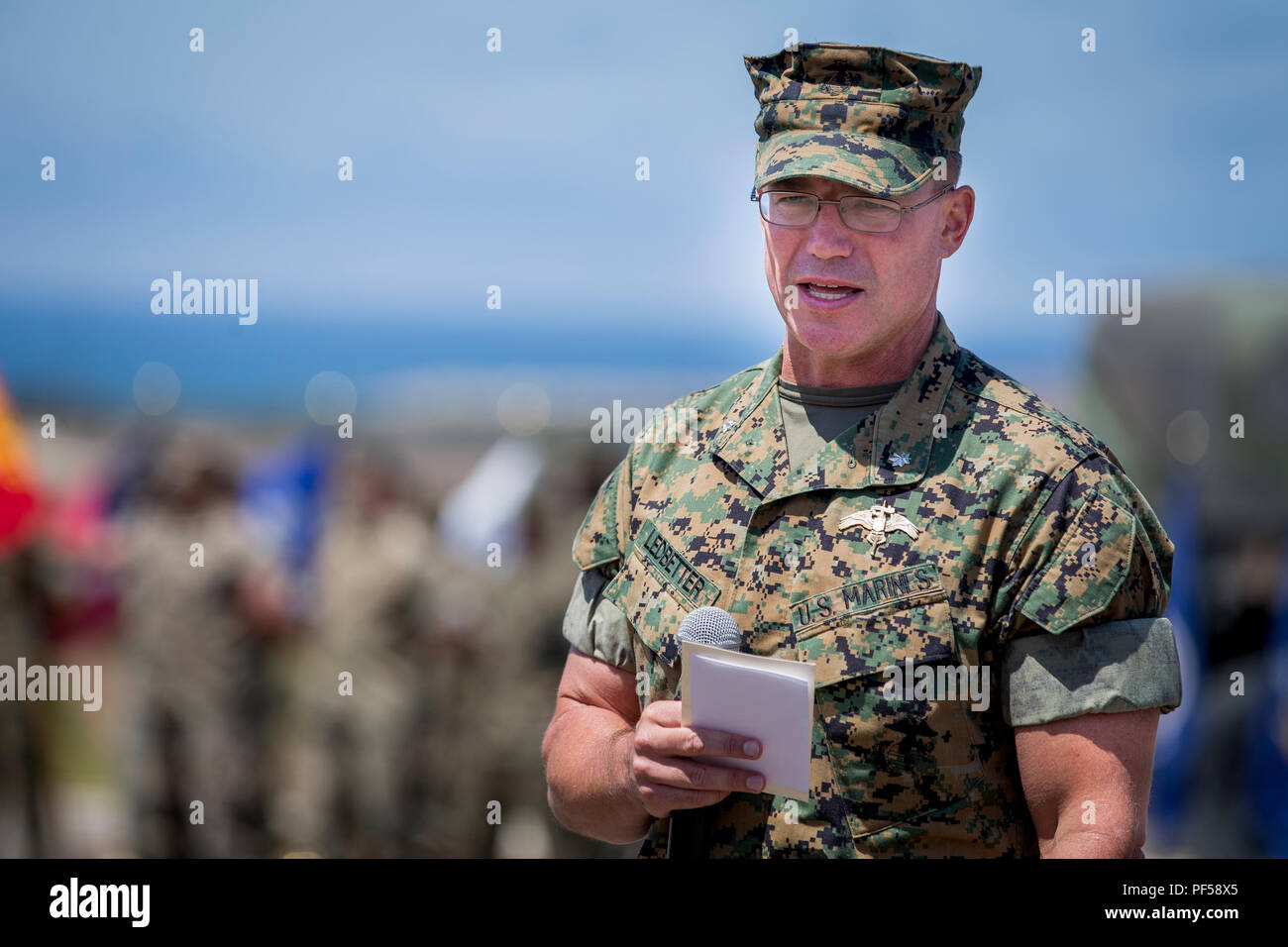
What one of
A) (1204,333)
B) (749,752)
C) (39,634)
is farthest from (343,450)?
(749,752)

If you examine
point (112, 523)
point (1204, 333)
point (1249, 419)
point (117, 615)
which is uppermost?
point (1204, 333)

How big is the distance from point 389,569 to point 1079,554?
6855 millimetres

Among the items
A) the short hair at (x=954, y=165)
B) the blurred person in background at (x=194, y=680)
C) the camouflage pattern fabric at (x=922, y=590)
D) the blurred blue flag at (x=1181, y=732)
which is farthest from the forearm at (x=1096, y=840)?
the blurred person in background at (x=194, y=680)

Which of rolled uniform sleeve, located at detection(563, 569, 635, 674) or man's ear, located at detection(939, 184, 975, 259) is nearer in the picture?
man's ear, located at detection(939, 184, 975, 259)

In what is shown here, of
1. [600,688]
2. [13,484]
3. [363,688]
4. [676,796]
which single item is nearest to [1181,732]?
[363,688]

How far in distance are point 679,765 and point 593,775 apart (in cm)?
35

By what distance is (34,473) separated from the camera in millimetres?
9641

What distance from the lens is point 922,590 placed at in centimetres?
257

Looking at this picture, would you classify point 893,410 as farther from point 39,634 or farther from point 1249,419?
point 1249,419

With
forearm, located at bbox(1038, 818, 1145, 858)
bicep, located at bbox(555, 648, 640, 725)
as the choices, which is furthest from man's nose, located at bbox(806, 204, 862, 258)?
forearm, located at bbox(1038, 818, 1145, 858)

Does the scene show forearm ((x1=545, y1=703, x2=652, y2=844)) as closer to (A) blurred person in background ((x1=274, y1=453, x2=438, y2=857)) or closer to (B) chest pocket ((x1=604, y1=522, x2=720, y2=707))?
(B) chest pocket ((x1=604, y1=522, x2=720, y2=707))

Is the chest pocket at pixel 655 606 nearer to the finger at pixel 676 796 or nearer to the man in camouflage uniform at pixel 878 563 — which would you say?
the man in camouflage uniform at pixel 878 563

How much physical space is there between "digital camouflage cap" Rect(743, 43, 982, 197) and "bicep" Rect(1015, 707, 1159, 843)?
1.07 m

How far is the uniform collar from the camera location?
2707mm
